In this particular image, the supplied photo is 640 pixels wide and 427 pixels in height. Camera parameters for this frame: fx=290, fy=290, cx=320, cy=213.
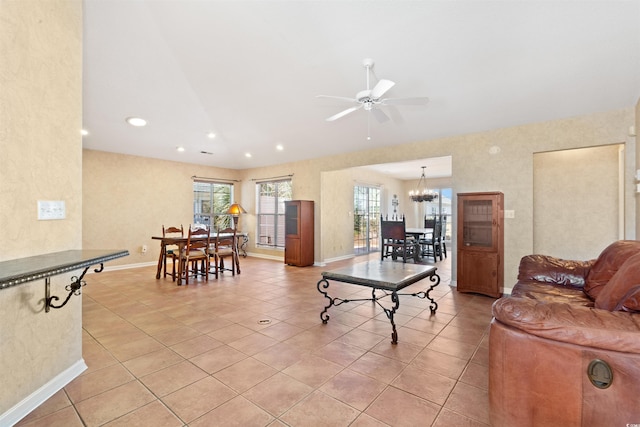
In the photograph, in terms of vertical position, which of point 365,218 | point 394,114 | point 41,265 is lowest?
point 41,265

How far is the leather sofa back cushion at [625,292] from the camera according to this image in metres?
1.40

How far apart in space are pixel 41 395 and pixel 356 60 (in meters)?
4.02

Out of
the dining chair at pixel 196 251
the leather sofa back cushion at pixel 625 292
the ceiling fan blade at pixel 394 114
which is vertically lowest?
the dining chair at pixel 196 251

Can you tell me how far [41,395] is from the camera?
185cm

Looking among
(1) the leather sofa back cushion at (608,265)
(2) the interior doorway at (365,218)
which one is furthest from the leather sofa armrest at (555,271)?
(2) the interior doorway at (365,218)

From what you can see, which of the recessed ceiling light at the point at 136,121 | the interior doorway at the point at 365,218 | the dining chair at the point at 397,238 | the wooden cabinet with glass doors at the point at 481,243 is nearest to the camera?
the wooden cabinet with glass doors at the point at 481,243

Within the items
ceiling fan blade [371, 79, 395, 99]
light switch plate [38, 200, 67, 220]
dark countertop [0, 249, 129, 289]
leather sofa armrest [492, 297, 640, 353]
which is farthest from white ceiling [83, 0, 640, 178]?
dark countertop [0, 249, 129, 289]

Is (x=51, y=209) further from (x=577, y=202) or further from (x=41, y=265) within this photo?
(x=577, y=202)

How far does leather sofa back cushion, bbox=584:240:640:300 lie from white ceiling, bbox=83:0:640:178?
199 centimetres

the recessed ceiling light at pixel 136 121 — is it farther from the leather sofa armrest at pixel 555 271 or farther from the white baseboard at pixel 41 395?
the leather sofa armrest at pixel 555 271

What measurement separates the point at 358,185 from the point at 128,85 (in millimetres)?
5915

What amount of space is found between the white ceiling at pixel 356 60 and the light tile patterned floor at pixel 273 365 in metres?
2.78

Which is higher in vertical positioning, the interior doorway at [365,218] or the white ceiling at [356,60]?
the white ceiling at [356,60]

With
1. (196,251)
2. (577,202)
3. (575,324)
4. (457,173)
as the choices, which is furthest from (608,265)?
(196,251)
